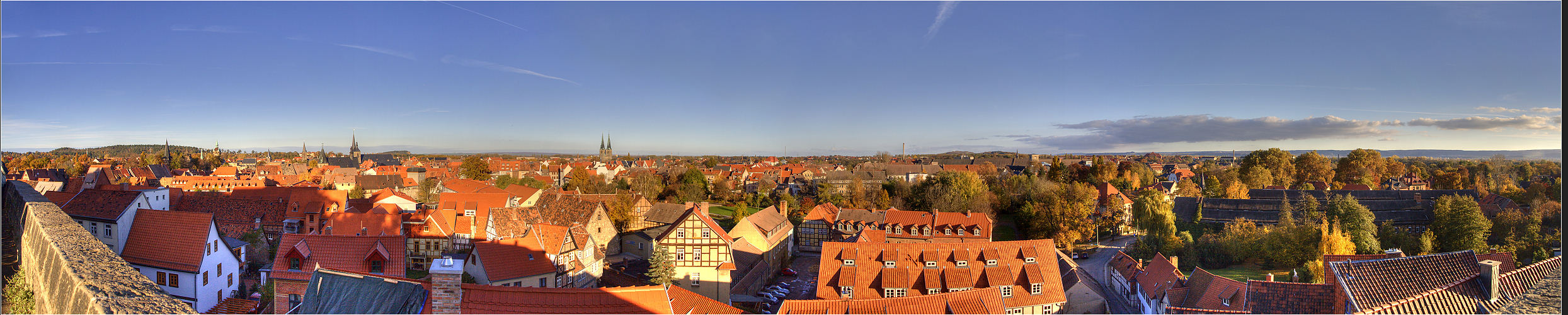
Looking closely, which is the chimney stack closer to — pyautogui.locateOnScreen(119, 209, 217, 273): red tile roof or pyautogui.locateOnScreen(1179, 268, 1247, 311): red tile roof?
pyautogui.locateOnScreen(1179, 268, 1247, 311): red tile roof

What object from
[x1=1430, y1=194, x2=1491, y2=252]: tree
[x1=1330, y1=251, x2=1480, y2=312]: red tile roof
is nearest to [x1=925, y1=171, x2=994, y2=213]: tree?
[x1=1430, y1=194, x2=1491, y2=252]: tree

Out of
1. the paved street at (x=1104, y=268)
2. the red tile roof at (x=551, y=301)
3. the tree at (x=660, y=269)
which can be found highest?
the red tile roof at (x=551, y=301)

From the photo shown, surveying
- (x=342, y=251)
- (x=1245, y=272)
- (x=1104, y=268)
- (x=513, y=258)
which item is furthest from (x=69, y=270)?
(x=1245, y=272)

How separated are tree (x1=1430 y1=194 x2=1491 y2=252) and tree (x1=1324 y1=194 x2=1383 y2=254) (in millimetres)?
1966

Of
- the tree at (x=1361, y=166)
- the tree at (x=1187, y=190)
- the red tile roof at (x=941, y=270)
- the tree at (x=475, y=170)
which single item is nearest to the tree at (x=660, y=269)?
the red tile roof at (x=941, y=270)

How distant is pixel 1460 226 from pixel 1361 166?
18.6 meters

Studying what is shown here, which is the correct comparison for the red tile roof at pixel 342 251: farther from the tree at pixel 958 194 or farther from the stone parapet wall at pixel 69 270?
the tree at pixel 958 194

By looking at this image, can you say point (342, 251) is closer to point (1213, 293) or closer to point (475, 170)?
point (1213, 293)

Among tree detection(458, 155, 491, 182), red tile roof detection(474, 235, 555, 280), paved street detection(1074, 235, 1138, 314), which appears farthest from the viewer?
tree detection(458, 155, 491, 182)

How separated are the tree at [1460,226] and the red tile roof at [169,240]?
1495 inches

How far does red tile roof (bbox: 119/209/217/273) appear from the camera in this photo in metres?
14.4

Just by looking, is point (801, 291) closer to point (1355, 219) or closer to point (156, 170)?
point (1355, 219)

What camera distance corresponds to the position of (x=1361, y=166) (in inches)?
1442

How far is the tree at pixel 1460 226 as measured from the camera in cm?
2097
